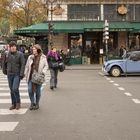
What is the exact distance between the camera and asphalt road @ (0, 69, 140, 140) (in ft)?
29.9

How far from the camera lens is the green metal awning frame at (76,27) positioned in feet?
130

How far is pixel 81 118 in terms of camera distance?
11.1 m

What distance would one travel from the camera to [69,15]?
4219 centimetres

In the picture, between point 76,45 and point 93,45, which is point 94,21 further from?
point 76,45

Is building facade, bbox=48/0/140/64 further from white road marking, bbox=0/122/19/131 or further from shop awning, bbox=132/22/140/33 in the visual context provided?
white road marking, bbox=0/122/19/131

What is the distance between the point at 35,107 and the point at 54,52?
→ 6091 millimetres

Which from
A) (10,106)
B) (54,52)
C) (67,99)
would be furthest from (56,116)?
(54,52)

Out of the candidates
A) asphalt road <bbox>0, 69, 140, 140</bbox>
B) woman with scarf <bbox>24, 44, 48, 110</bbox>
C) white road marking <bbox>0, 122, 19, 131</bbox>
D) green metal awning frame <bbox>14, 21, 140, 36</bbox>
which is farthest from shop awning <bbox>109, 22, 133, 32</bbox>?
white road marking <bbox>0, 122, 19, 131</bbox>

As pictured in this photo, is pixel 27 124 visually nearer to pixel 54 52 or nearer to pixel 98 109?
pixel 98 109

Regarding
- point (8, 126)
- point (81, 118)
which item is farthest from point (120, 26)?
point (8, 126)

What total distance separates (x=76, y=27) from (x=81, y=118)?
96.7 feet

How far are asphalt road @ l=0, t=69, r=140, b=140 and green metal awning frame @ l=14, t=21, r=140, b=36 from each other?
76.0ft

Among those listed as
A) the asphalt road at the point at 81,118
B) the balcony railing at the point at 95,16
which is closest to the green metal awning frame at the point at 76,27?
the balcony railing at the point at 95,16

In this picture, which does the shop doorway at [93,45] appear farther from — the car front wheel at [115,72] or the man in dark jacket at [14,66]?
the man in dark jacket at [14,66]
